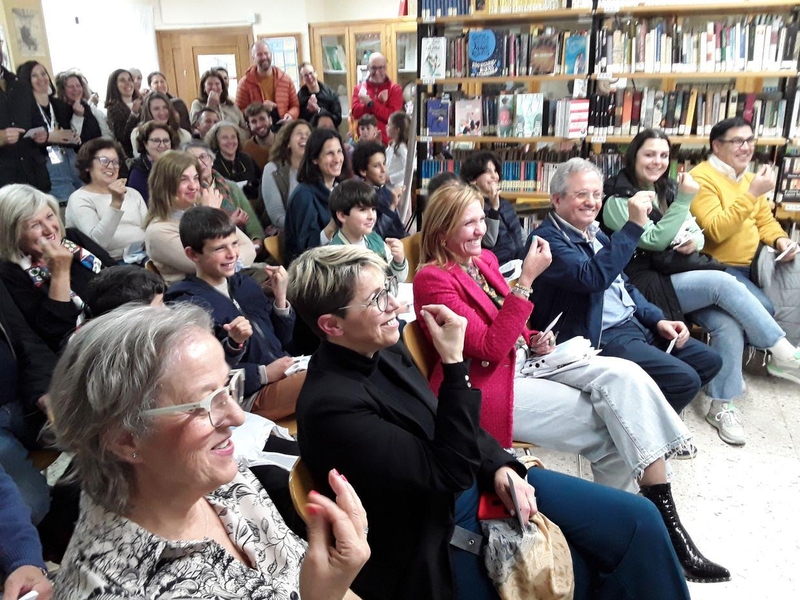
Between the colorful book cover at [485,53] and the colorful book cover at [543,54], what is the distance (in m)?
0.23

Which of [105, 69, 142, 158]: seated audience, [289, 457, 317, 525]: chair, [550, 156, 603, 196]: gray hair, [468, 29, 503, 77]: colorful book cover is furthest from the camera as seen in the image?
[105, 69, 142, 158]: seated audience

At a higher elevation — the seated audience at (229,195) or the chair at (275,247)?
the seated audience at (229,195)

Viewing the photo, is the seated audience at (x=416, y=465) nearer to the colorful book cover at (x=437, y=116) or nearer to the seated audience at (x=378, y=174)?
the seated audience at (x=378, y=174)

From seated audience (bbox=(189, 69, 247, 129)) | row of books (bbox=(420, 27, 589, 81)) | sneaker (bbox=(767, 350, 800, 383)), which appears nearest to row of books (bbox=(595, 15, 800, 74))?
row of books (bbox=(420, 27, 589, 81))

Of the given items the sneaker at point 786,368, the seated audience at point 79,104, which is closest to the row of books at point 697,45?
the sneaker at point 786,368

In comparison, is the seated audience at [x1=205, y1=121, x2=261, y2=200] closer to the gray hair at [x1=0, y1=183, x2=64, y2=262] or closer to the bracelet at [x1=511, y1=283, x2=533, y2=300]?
the gray hair at [x1=0, y1=183, x2=64, y2=262]

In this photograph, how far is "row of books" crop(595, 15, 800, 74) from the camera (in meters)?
3.72

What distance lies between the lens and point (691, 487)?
2.43 metres

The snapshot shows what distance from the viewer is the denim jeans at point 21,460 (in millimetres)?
1694

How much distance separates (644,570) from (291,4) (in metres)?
8.01

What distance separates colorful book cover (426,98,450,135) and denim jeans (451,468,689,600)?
11.2 ft

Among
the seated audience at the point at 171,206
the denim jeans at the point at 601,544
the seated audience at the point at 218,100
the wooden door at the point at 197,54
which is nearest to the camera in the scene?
the denim jeans at the point at 601,544

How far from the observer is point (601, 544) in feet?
4.77

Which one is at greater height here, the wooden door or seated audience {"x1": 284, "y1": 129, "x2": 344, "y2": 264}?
the wooden door
